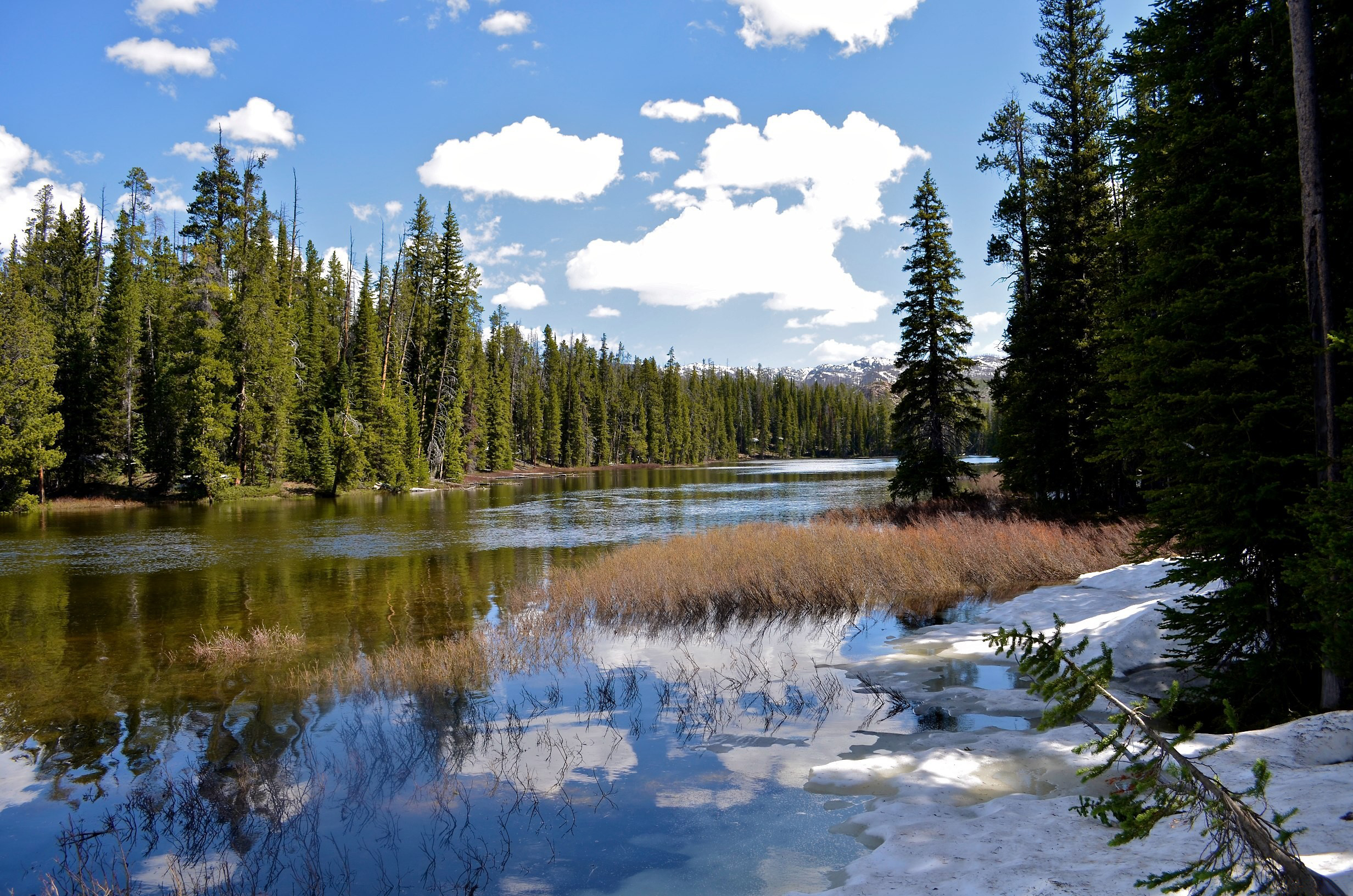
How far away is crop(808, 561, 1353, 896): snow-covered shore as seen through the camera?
4.18m

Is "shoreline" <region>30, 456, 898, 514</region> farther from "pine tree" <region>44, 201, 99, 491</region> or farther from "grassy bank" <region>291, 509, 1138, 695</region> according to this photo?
"grassy bank" <region>291, 509, 1138, 695</region>

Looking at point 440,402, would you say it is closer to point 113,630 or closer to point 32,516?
point 32,516

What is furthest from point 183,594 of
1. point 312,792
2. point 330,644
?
point 312,792

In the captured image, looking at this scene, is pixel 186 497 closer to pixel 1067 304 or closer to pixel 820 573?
pixel 820 573

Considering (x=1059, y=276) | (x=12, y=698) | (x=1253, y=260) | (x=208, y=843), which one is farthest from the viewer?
(x=1059, y=276)

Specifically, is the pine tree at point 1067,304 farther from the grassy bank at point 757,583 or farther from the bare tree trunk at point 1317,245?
the bare tree trunk at point 1317,245

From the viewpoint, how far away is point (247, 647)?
12.2 metres

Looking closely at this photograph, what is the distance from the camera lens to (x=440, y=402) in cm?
5900

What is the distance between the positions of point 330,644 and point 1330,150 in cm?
1518

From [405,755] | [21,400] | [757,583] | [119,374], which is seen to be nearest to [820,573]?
[757,583]

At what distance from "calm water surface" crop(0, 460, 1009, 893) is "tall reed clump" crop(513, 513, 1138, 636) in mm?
1289

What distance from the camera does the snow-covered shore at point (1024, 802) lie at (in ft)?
13.7

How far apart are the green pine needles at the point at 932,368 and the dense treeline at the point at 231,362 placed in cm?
3794

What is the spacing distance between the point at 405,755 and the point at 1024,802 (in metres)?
6.18
